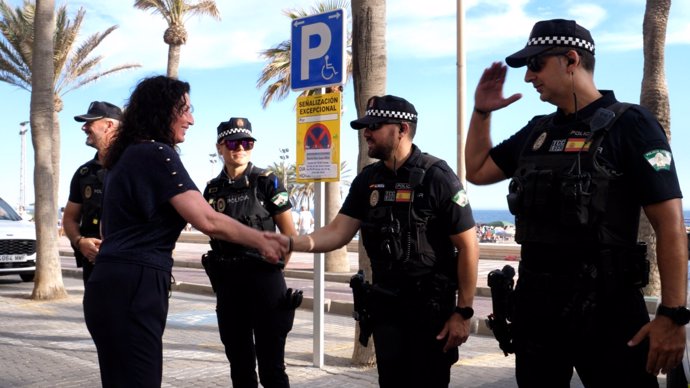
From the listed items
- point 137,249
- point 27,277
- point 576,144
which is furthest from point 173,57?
point 576,144

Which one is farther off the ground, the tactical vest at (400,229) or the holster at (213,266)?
the tactical vest at (400,229)

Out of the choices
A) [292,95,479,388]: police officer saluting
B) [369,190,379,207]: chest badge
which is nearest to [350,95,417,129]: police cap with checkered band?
[292,95,479,388]: police officer saluting

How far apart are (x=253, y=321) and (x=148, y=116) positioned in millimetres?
1943

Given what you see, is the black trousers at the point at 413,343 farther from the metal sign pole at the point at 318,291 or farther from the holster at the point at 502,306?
the metal sign pole at the point at 318,291

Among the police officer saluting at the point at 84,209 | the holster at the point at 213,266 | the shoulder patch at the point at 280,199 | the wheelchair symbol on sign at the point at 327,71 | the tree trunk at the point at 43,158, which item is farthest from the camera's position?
the tree trunk at the point at 43,158

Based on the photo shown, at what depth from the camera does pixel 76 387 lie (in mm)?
6301

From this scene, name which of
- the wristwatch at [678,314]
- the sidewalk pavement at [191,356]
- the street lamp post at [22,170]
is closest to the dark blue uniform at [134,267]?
the wristwatch at [678,314]

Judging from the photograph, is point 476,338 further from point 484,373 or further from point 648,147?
point 648,147

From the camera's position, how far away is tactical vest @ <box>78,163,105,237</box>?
19.1 ft

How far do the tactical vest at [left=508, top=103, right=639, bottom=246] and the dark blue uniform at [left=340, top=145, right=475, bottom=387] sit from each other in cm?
82

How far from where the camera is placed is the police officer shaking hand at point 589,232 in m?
2.81

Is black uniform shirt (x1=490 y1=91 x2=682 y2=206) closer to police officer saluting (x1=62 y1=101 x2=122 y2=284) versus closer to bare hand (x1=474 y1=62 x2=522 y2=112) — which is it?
bare hand (x1=474 y1=62 x2=522 y2=112)

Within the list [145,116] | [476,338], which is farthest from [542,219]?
[476,338]

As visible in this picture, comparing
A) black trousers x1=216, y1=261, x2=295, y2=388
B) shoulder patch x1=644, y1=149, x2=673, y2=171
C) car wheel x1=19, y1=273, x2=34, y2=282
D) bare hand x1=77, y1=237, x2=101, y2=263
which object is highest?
shoulder patch x1=644, y1=149, x2=673, y2=171
